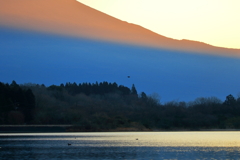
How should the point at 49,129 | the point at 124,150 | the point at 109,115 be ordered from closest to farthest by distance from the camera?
the point at 124,150 → the point at 49,129 → the point at 109,115

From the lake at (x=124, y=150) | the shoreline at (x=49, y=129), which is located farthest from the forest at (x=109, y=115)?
the lake at (x=124, y=150)

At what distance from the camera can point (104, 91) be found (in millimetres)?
197500

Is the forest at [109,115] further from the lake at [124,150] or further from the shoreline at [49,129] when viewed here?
the lake at [124,150]

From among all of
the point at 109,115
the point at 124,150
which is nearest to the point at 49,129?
the point at 109,115

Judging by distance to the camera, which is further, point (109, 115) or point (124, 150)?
point (109, 115)

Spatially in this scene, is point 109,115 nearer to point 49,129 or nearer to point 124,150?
point 49,129

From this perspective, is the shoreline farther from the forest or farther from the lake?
the lake

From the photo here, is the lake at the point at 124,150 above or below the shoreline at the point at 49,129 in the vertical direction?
above

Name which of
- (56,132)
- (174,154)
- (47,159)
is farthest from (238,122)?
(47,159)

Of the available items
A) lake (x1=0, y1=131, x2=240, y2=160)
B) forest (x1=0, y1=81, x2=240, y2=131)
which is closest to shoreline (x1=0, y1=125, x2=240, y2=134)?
forest (x1=0, y1=81, x2=240, y2=131)

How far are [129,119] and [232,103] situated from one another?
35.5m

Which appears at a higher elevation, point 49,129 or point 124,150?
point 124,150

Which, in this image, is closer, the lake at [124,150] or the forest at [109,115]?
the lake at [124,150]

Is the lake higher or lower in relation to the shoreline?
higher
